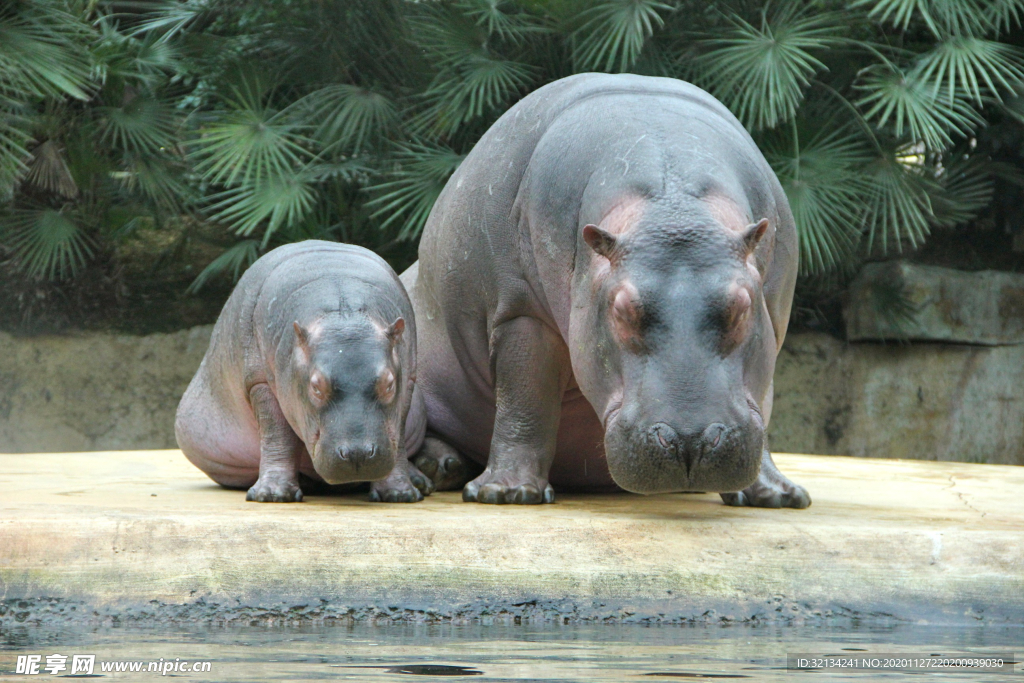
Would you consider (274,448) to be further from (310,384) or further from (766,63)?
(766,63)

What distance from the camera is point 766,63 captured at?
8.51 m

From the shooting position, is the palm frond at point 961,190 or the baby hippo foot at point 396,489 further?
the palm frond at point 961,190

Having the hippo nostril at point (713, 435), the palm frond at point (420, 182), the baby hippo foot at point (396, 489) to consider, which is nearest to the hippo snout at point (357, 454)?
the baby hippo foot at point (396, 489)

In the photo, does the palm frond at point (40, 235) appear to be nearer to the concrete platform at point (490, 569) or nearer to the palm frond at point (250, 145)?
the palm frond at point (250, 145)

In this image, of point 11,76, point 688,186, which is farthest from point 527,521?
point 11,76

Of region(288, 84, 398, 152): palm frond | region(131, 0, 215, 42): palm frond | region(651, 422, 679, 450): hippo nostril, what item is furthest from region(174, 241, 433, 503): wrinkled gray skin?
region(131, 0, 215, 42): palm frond

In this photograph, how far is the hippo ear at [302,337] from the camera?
13.1ft

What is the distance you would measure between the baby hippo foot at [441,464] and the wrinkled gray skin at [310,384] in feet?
0.24

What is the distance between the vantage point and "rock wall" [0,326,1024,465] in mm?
10453

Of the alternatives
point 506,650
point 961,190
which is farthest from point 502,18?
point 506,650

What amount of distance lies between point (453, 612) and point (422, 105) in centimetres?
736

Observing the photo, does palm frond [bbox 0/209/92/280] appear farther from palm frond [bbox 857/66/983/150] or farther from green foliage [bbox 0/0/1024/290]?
palm frond [bbox 857/66/983/150]

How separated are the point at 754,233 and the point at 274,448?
1.92 m

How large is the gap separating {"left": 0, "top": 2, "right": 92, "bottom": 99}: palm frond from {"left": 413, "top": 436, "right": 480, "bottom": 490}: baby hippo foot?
4153 mm
